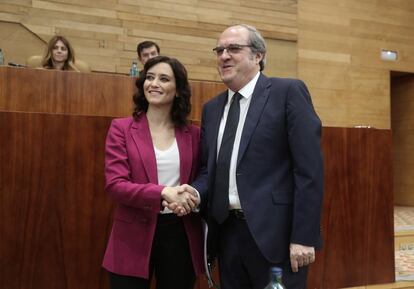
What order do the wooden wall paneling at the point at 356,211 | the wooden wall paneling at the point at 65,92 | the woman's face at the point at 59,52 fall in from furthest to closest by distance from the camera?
the woman's face at the point at 59,52, the wooden wall paneling at the point at 65,92, the wooden wall paneling at the point at 356,211

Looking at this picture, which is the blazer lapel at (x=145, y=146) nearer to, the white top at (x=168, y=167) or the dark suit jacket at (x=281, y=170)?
the white top at (x=168, y=167)

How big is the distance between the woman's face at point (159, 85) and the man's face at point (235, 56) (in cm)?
15

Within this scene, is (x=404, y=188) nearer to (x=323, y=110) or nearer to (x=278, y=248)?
(x=323, y=110)

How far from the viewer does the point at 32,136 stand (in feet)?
5.83

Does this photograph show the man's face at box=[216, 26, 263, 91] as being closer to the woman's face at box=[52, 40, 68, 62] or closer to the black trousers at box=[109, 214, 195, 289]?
the black trousers at box=[109, 214, 195, 289]

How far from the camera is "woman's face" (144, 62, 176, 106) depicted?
1.29 meters

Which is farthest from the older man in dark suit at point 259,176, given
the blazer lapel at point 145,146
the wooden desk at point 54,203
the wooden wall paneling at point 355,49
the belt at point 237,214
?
the wooden wall paneling at point 355,49

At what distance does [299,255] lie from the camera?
1154mm

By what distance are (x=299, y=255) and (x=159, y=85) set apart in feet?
1.90

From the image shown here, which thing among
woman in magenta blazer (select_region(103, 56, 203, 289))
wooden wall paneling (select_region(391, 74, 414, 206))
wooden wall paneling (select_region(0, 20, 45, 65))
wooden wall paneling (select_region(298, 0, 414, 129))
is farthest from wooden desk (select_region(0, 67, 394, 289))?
wooden wall paneling (select_region(391, 74, 414, 206))

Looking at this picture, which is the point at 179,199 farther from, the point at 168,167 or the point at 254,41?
the point at 254,41

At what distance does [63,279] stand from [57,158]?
46 centimetres

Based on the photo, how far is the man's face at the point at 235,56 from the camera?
1244 mm

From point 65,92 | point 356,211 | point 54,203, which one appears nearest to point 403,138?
point 356,211
